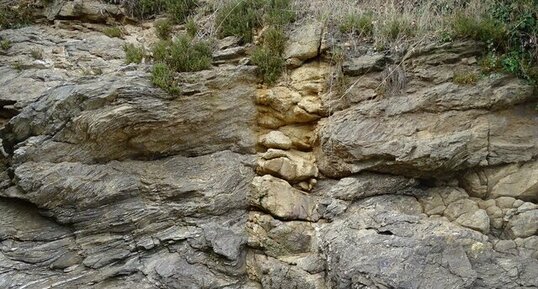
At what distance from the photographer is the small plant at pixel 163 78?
4867 millimetres

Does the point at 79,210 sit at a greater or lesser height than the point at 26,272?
greater

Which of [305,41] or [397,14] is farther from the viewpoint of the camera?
[397,14]

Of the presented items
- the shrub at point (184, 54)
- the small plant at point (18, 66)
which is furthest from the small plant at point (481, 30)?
the small plant at point (18, 66)

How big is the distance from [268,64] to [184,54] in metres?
1.02

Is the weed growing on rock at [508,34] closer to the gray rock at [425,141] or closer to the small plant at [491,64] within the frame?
the small plant at [491,64]

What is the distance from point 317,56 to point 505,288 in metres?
3.20

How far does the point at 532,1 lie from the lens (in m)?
4.98

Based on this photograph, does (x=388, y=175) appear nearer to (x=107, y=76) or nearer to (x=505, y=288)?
(x=505, y=288)

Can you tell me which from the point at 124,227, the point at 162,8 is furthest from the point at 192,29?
the point at 124,227

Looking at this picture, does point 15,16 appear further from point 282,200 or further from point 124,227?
point 282,200

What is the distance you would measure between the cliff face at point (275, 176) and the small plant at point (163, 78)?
0.10 meters

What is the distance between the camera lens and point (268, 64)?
17.3 ft

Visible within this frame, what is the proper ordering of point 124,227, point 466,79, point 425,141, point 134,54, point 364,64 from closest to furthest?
point 124,227 → point 425,141 → point 466,79 → point 364,64 → point 134,54

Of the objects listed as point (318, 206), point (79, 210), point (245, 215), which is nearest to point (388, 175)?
point (318, 206)
